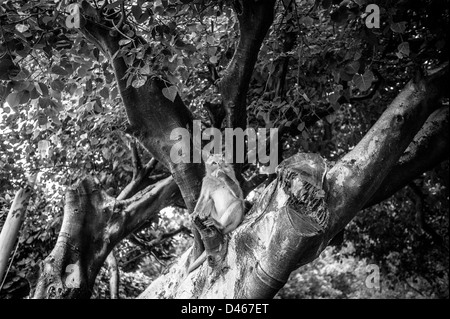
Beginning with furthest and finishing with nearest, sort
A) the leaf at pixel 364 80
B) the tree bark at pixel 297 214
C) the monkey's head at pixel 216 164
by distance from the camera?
the monkey's head at pixel 216 164, the leaf at pixel 364 80, the tree bark at pixel 297 214

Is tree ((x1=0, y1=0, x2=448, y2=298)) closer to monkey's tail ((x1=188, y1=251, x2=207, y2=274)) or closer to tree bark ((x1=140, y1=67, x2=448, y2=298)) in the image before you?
tree bark ((x1=140, y1=67, x2=448, y2=298))

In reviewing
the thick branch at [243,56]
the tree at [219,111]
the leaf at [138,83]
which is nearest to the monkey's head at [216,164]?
the tree at [219,111]

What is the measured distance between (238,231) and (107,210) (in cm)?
257

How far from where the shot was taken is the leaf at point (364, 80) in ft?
12.0

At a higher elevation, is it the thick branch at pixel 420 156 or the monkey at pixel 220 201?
the thick branch at pixel 420 156

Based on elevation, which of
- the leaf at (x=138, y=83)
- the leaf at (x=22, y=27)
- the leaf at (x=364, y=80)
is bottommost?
the leaf at (x=138, y=83)

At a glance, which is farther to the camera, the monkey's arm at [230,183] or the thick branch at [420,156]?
the thick branch at [420,156]

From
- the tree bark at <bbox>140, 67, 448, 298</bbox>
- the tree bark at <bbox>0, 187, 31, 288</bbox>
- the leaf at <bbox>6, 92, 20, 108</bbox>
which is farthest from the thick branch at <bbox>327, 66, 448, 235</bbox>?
the tree bark at <bbox>0, 187, 31, 288</bbox>

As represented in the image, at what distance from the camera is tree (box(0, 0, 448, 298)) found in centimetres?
→ 307

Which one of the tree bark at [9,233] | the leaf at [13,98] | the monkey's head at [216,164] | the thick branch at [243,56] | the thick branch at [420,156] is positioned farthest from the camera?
the thick branch at [420,156]

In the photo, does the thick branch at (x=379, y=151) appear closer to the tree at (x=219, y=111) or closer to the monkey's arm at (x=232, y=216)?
the tree at (x=219, y=111)
